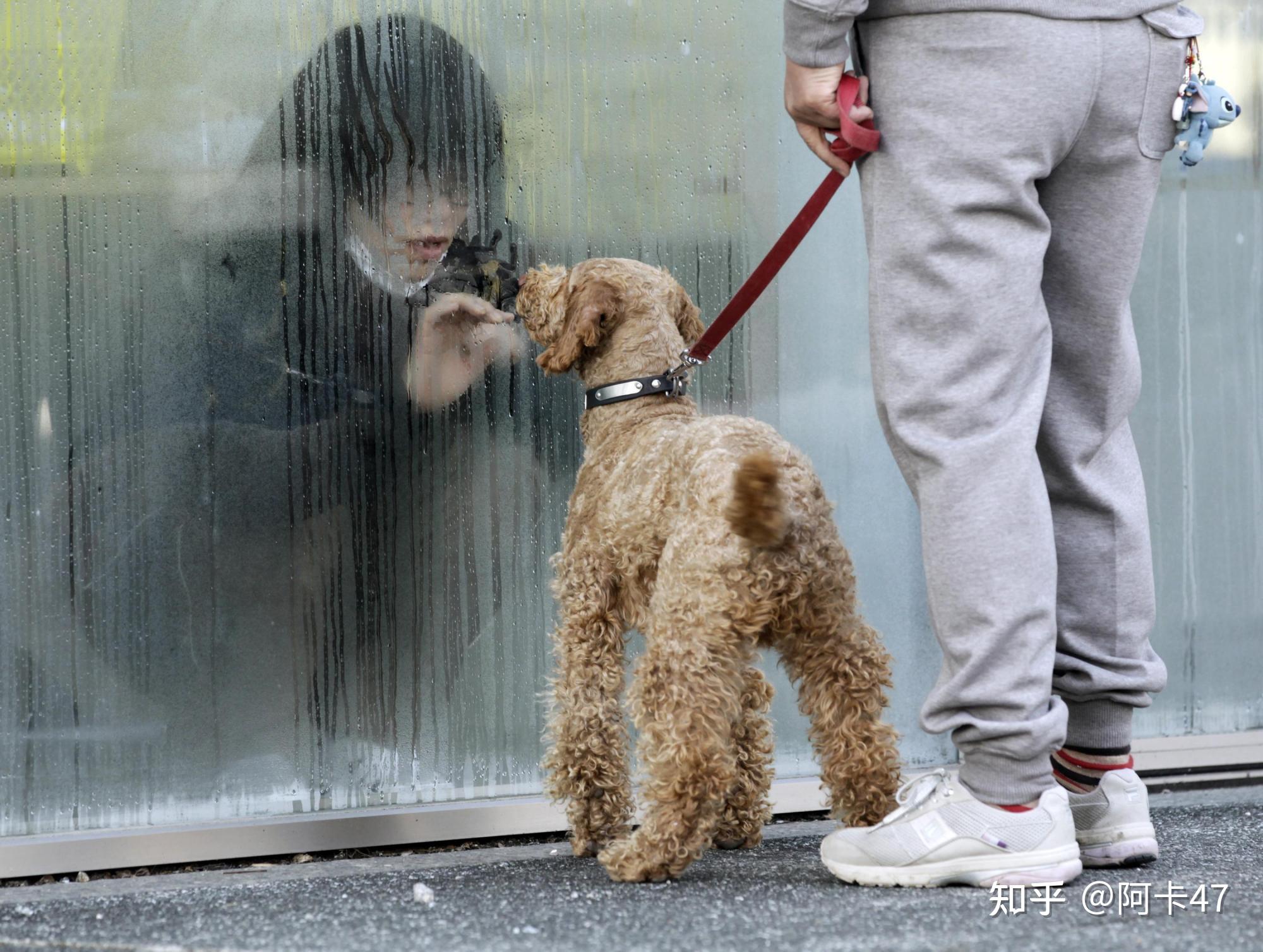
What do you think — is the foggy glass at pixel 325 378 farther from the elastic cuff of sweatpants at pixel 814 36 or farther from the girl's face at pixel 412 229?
the elastic cuff of sweatpants at pixel 814 36

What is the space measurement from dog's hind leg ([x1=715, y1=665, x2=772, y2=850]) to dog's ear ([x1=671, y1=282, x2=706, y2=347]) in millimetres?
730

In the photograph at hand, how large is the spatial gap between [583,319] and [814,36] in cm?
77

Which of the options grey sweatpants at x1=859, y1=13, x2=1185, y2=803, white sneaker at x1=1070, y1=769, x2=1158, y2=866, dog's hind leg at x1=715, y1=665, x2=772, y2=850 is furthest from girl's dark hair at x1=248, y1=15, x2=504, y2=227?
white sneaker at x1=1070, y1=769, x2=1158, y2=866

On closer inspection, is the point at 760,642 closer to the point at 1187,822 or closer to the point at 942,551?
the point at 942,551

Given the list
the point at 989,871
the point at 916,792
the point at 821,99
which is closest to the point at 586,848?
the point at 916,792

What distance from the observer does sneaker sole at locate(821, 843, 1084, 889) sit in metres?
2.05

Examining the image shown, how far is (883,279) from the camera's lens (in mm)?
2096

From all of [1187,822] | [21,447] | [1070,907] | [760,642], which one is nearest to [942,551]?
[760,642]

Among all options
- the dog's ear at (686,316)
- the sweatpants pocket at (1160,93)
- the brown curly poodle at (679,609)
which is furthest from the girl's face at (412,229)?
the sweatpants pocket at (1160,93)

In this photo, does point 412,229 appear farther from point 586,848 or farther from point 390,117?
point 586,848

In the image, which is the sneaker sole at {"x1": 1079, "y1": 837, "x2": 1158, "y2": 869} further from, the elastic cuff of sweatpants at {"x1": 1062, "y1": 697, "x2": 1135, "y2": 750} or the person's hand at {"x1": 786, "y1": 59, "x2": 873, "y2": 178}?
the person's hand at {"x1": 786, "y1": 59, "x2": 873, "y2": 178}

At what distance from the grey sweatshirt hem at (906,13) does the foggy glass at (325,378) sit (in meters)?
1.06

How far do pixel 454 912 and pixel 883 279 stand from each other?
1.21 m

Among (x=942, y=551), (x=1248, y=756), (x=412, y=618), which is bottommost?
(x=1248, y=756)
